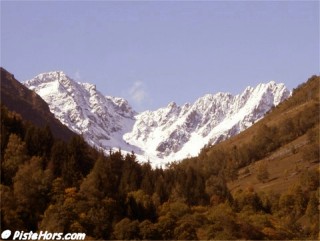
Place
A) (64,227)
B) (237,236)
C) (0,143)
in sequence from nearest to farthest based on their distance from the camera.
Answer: (64,227) < (237,236) < (0,143)

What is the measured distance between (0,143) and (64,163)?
1587 centimetres

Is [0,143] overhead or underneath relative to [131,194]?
overhead

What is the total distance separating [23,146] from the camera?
155 meters

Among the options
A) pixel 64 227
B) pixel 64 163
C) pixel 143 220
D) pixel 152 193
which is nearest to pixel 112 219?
pixel 143 220

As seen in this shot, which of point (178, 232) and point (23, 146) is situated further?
point (23, 146)

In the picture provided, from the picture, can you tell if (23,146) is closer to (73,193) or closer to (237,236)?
(73,193)

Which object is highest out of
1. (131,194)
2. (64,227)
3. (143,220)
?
(131,194)

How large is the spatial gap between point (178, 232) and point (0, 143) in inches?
1952

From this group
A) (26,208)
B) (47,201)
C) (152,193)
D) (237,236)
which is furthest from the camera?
(152,193)

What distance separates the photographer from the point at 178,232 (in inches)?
5295

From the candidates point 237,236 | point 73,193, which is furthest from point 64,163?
point 237,236

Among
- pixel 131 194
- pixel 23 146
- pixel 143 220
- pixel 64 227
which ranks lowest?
pixel 64 227

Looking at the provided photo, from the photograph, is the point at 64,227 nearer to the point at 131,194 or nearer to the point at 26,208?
the point at 26,208

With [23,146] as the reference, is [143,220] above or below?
below
